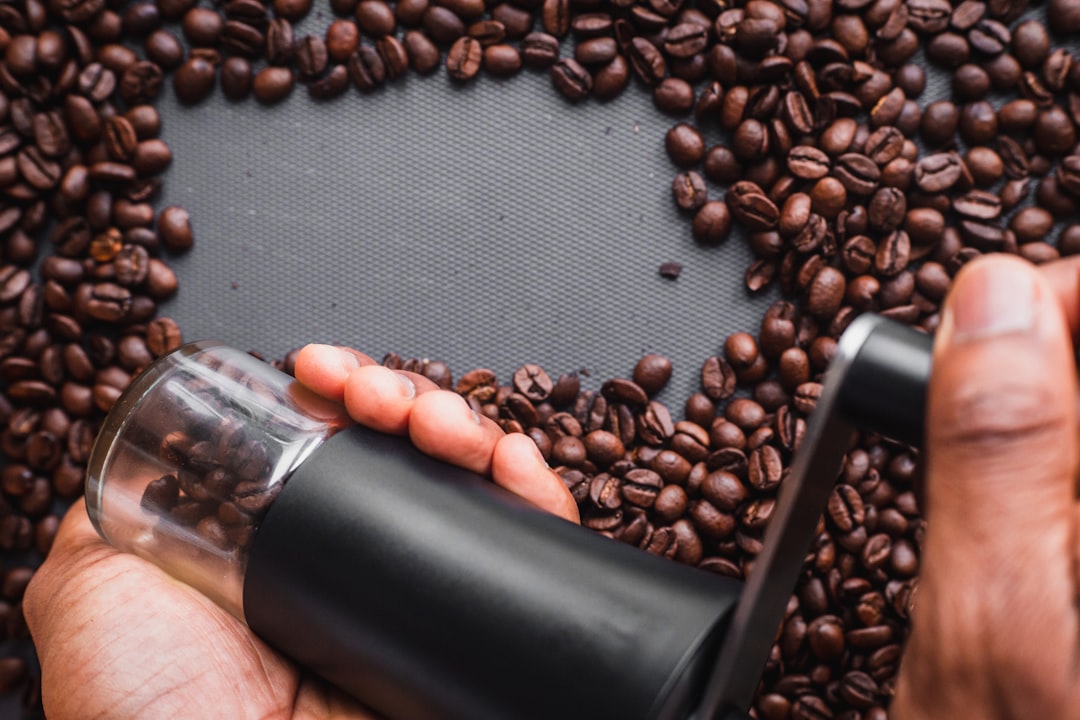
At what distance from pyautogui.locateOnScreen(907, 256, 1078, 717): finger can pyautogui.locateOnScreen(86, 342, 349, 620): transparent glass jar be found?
50cm

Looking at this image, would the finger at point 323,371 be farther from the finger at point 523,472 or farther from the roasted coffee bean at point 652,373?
the roasted coffee bean at point 652,373

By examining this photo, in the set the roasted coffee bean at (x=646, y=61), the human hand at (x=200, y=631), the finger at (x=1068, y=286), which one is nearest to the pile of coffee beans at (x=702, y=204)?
the roasted coffee bean at (x=646, y=61)

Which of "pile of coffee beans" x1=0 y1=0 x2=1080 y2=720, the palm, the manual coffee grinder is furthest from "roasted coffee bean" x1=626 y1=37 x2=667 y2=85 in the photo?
the palm

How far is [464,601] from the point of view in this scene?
0.62 m

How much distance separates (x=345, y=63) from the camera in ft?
4.16

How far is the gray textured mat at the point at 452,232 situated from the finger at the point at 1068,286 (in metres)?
0.70

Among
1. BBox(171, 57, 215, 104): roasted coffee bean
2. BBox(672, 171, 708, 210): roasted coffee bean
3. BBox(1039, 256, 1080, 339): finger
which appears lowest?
BBox(1039, 256, 1080, 339): finger

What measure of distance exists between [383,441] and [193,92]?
32.5 inches

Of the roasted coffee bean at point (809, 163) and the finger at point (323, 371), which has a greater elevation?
the roasted coffee bean at point (809, 163)

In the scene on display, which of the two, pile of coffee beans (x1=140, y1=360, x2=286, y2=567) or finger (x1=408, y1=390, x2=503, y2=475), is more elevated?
finger (x1=408, y1=390, x2=503, y2=475)

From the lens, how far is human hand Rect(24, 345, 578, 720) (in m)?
0.80

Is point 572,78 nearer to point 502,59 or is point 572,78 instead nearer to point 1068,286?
point 502,59

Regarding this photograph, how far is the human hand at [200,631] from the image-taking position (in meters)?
0.80

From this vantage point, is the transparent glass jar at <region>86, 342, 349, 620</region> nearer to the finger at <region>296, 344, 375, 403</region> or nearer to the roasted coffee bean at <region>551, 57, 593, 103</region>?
the finger at <region>296, 344, 375, 403</region>
